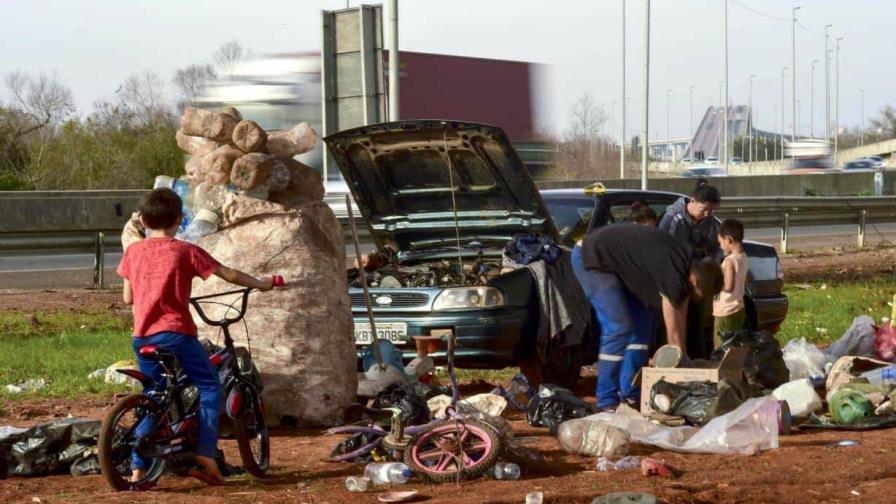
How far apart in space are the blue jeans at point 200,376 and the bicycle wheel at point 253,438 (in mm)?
268

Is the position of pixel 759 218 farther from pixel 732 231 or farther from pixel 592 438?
pixel 592 438

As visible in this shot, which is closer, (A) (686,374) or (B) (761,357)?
(A) (686,374)

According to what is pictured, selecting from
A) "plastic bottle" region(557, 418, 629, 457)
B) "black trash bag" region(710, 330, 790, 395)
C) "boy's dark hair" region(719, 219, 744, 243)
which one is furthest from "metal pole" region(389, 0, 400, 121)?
"plastic bottle" region(557, 418, 629, 457)

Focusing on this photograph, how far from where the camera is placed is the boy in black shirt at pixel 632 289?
9.20 m

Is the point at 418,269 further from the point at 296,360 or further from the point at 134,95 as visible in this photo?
the point at 134,95

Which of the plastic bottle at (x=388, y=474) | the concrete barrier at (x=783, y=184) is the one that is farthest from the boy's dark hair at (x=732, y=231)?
the concrete barrier at (x=783, y=184)

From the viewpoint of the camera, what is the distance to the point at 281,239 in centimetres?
883

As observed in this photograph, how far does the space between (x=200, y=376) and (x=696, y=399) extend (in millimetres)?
3334

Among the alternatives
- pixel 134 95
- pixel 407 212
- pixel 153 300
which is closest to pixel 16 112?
pixel 134 95

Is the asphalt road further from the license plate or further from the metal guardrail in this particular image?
the license plate

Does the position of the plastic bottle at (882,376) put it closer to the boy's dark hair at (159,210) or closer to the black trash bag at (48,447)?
the boy's dark hair at (159,210)

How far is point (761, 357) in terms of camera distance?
32.9 ft

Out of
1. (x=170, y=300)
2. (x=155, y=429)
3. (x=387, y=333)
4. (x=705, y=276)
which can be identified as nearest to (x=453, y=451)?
(x=155, y=429)

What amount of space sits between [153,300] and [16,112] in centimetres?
4020
